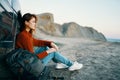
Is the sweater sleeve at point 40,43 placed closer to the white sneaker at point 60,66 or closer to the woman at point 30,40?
the woman at point 30,40

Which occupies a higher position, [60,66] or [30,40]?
[30,40]

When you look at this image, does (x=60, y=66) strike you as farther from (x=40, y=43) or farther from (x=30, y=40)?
(x=30, y=40)

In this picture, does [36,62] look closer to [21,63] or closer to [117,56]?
[21,63]

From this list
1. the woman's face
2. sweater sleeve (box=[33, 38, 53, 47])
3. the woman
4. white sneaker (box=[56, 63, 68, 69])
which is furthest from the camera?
white sneaker (box=[56, 63, 68, 69])

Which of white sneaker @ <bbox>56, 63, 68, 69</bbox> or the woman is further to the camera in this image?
white sneaker @ <bbox>56, 63, 68, 69</bbox>

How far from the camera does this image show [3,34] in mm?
3477

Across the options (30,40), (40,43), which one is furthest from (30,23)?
(40,43)

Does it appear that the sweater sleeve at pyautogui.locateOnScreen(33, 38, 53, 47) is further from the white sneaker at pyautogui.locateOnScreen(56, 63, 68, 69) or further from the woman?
the white sneaker at pyautogui.locateOnScreen(56, 63, 68, 69)

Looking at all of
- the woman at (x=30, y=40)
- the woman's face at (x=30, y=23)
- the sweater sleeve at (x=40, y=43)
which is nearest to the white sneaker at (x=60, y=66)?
the woman at (x=30, y=40)

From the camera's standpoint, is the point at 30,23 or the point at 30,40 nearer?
the point at 30,40

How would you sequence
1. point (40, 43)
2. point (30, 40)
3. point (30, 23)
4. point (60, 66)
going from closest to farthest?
point (30, 40)
point (30, 23)
point (40, 43)
point (60, 66)

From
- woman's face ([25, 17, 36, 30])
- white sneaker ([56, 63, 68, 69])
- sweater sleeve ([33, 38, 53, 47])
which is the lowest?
white sneaker ([56, 63, 68, 69])

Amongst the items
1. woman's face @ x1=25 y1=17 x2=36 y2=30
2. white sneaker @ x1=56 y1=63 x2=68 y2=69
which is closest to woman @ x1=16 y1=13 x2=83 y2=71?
woman's face @ x1=25 y1=17 x2=36 y2=30

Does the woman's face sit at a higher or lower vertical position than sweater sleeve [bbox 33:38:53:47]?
higher
